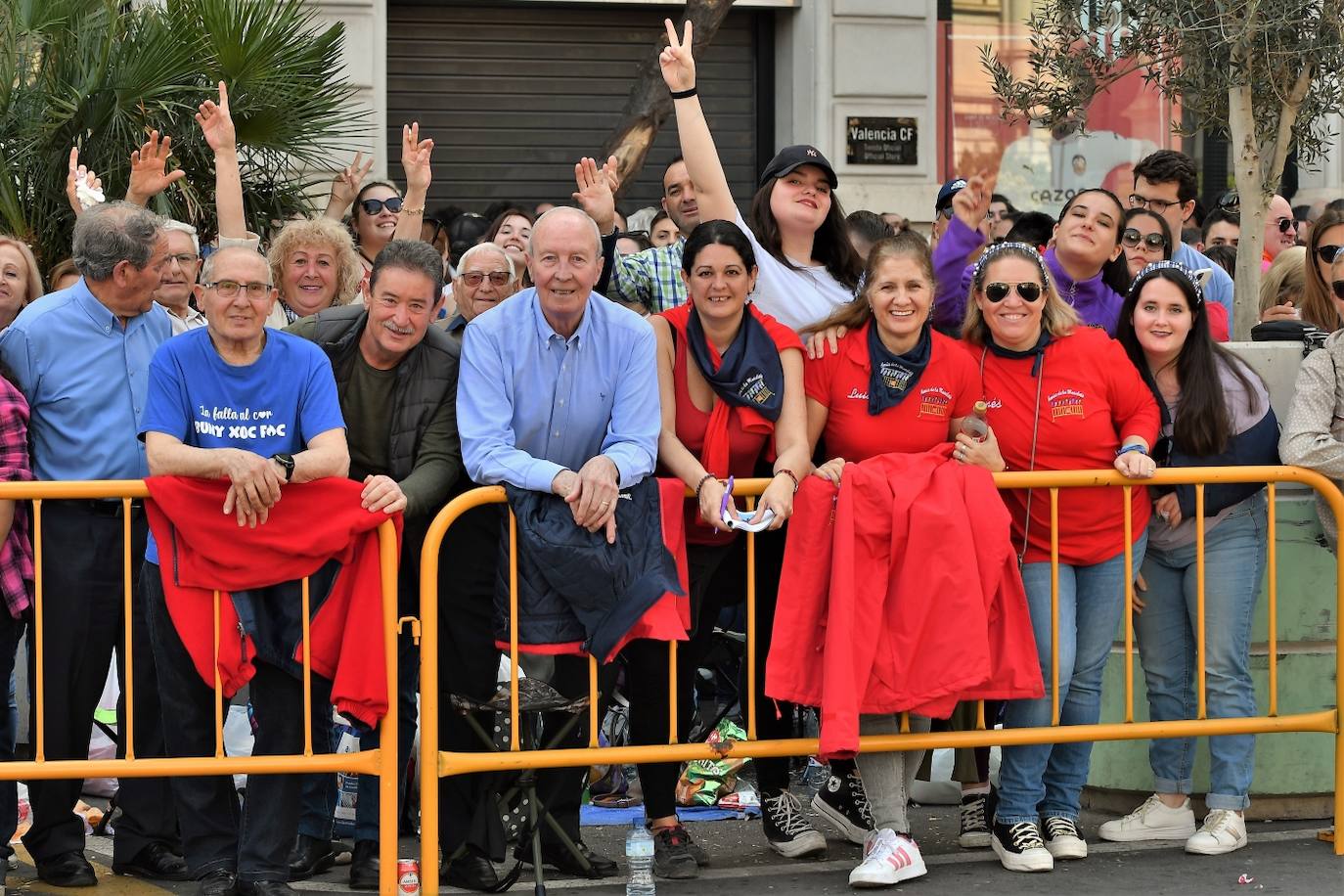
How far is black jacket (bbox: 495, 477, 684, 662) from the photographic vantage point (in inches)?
233

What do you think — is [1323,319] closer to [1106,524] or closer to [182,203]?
[1106,524]

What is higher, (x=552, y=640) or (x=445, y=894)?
(x=552, y=640)

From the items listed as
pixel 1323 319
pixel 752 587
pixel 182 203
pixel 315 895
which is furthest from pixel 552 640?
pixel 182 203

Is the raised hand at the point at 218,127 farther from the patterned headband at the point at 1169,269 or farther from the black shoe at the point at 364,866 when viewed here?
the patterned headband at the point at 1169,269

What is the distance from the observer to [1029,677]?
6.23 m

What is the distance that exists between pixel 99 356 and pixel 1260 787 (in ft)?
15.1

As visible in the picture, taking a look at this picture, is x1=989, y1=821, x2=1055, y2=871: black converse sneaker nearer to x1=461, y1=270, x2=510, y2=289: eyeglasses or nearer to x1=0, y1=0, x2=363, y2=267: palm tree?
x1=461, y1=270, x2=510, y2=289: eyeglasses

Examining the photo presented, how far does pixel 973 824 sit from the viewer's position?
22.1 ft

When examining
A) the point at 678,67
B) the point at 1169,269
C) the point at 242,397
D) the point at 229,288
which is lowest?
the point at 242,397

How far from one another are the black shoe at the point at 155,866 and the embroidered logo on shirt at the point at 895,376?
292cm

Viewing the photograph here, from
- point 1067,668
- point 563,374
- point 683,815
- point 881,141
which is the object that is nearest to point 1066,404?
point 1067,668

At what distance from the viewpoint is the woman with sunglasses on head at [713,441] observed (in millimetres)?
6238

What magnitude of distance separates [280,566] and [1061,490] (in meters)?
2.71

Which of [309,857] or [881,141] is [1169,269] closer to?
[309,857]
